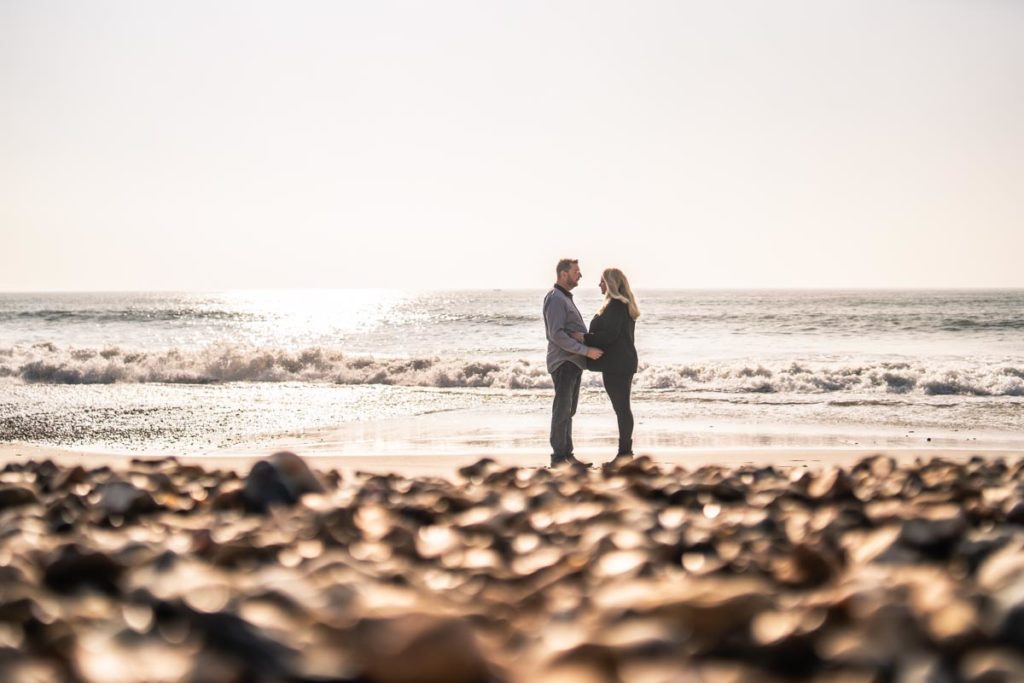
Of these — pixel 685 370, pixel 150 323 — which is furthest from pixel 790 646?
pixel 150 323

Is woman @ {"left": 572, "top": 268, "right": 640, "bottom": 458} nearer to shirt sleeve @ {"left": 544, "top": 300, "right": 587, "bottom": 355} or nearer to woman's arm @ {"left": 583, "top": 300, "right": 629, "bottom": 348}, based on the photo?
woman's arm @ {"left": 583, "top": 300, "right": 629, "bottom": 348}

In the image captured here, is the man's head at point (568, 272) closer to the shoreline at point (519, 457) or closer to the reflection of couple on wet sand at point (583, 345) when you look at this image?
the reflection of couple on wet sand at point (583, 345)

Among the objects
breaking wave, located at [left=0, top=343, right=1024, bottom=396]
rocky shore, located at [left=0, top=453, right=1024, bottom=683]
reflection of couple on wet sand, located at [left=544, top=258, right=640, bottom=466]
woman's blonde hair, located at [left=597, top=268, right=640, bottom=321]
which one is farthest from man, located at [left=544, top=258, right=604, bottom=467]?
breaking wave, located at [left=0, top=343, right=1024, bottom=396]

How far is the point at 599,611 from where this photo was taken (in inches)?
90.5

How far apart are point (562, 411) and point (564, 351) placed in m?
0.53

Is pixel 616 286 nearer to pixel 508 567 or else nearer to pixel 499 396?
pixel 508 567

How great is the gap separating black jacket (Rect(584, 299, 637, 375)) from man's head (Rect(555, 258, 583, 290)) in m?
0.38

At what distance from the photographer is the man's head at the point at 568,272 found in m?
7.61

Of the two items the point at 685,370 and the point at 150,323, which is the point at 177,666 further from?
the point at 150,323

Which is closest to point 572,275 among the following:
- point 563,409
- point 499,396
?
point 563,409

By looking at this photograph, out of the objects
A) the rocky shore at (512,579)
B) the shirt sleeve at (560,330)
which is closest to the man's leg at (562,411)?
the shirt sleeve at (560,330)

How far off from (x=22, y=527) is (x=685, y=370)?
16.7m

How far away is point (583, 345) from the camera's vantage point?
7523mm

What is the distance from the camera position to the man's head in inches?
300
